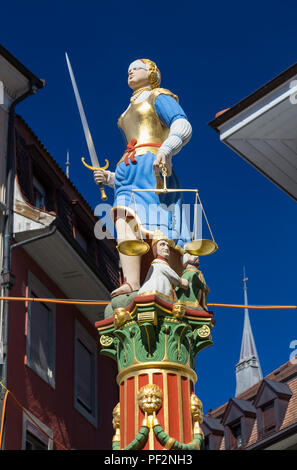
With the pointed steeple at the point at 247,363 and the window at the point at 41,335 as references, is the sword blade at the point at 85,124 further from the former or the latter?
the pointed steeple at the point at 247,363

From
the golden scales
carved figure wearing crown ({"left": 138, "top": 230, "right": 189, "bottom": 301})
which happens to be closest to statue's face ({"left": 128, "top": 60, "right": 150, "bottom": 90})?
the golden scales

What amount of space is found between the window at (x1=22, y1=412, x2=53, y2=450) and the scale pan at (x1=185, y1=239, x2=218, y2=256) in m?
6.41

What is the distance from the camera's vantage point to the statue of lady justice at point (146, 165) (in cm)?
1019

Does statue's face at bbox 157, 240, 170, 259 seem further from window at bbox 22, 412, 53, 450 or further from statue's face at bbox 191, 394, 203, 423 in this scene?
window at bbox 22, 412, 53, 450

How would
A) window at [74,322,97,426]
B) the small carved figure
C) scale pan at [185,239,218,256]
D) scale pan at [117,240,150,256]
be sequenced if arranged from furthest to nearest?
window at [74,322,97,426] < scale pan at [185,239,218,256] < scale pan at [117,240,150,256] < the small carved figure

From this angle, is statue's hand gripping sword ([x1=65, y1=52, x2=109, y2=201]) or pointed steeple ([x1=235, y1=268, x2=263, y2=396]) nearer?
statue's hand gripping sword ([x1=65, y1=52, x2=109, y2=201])

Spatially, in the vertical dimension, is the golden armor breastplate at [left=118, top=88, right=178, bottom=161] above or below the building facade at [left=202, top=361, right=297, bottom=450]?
below

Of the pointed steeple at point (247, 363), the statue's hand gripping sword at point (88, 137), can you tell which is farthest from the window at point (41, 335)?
the pointed steeple at point (247, 363)

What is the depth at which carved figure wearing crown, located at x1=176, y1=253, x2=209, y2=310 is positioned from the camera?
9.91 meters

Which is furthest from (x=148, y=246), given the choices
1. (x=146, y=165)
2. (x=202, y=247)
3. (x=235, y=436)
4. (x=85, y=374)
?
(x=235, y=436)

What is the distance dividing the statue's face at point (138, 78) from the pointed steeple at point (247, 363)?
53117 millimetres

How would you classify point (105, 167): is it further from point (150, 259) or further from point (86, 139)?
point (150, 259)
